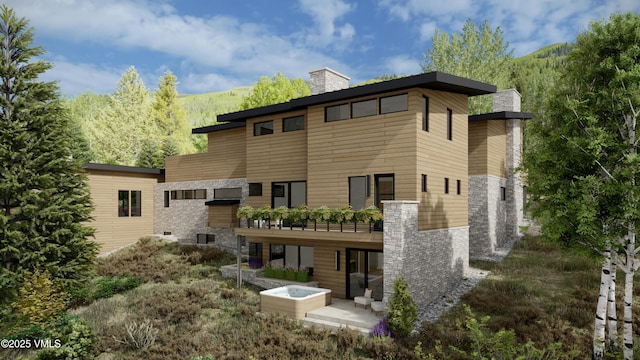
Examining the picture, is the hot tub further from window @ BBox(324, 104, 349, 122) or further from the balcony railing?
window @ BBox(324, 104, 349, 122)

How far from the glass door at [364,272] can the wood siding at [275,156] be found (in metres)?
5.27

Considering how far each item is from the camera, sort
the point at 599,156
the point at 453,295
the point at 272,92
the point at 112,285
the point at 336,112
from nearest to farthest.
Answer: the point at 599,156 < the point at 453,295 < the point at 336,112 < the point at 112,285 < the point at 272,92

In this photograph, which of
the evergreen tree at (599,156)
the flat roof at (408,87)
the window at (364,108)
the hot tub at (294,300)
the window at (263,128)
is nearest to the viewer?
the evergreen tree at (599,156)

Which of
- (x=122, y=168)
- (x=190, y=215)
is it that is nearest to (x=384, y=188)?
(x=190, y=215)

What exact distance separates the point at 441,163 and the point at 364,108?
4.33m

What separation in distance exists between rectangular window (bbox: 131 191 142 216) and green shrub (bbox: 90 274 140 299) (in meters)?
9.09

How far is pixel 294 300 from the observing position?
638 inches

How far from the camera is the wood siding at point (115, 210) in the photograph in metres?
28.6

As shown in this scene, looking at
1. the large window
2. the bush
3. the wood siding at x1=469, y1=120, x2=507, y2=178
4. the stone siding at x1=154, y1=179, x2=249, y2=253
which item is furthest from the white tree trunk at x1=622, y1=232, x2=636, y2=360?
the stone siding at x1=154, y1=179, x2=249, y2=253

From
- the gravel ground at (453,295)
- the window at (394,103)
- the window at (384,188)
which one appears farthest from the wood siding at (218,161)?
the gravel ground at (453,295)

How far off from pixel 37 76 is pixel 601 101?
22.9 meters

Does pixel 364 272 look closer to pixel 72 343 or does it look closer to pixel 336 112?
pixel 336 112

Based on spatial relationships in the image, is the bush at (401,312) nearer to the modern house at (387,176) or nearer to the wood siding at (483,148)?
the modern house at (387,176)

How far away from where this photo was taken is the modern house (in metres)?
16.7
